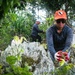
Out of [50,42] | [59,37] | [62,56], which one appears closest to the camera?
[62,56]

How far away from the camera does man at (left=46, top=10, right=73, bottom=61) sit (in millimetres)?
5353

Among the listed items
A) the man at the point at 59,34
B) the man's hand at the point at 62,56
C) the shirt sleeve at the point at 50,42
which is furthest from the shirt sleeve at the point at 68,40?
the man's hand at the point at 62,56

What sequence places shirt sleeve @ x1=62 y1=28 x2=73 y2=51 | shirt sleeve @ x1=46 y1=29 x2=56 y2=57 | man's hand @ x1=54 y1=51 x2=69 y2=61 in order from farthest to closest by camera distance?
shirt sleeve @ x1=62 y1=28 x2=73 y2=51 → shirt sleeve @ x1=46 y1=29 x2=56 y2=57 → man's hand @ x1=54 y1=51 x2=69 y2=61

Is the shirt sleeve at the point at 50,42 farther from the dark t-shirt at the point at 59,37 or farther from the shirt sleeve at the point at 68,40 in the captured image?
the shirt sleeve at the point at 68,40

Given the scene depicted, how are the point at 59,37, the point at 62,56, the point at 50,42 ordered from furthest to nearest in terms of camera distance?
the point at 59,37 → the point at 50,42 → the point at 62,56

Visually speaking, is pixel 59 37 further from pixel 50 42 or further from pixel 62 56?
pixel 62 56

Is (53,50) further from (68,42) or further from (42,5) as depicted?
(42,5)

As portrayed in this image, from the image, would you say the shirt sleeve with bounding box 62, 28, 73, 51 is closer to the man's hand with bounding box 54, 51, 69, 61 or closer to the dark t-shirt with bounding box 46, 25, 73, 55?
the dark t-shirt with bounding box 46, 25, 73, 55

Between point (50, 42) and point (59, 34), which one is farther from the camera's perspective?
point (59, 34)

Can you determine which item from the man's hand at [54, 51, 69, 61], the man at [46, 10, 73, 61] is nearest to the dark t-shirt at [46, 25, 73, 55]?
the man at [46, 10, 73, 61]

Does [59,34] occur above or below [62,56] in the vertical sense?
above

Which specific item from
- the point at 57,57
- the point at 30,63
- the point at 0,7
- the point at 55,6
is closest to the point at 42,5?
the point at 55,6

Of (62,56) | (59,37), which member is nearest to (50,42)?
(59,37)

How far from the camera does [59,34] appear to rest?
5.54 metres
